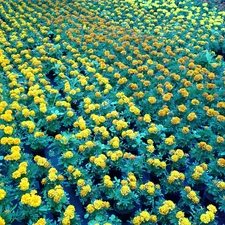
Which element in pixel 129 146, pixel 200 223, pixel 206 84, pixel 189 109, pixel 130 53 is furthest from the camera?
pixel 130 53

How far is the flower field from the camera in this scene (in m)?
3.15

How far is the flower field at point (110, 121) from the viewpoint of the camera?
315 centimetres

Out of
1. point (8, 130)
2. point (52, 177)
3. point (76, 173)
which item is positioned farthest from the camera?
point (8, 130)

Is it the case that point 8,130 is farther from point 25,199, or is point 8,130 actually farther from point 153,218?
point 153,218

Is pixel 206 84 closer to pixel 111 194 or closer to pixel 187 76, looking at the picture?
pixel 187 76

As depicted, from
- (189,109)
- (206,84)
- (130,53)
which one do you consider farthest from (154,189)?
(130,53)

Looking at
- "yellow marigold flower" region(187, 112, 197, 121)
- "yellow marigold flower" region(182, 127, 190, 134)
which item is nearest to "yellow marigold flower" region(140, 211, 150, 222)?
"yellow marigold flower" region(182, 127, 190, 134)

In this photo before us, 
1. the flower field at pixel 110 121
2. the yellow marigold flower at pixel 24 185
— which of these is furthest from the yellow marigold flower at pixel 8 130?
the yellow marigold flower at pixel 24 185

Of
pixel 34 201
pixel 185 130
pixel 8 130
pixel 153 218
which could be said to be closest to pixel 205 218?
pixel 153 218

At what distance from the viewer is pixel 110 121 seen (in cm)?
406

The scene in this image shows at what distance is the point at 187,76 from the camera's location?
4.98 m

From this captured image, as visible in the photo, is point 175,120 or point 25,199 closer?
point 25,199

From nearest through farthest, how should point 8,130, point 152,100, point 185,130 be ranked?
point 8,130 < point 185,130 < point 152,100

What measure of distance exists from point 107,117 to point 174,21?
3843mm
